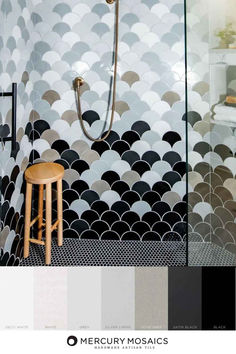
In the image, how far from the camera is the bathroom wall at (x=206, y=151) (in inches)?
47.8

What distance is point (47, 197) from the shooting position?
2100 millimetres

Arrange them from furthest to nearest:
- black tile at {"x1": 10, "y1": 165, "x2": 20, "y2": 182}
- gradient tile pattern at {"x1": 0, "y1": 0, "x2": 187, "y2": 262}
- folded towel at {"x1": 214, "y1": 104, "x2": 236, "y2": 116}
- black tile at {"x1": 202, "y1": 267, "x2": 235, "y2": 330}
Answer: gradient tile pattern at {"x1": 0, "y1": 0, "x2": 187, "y2": 262} < black tile at {"x1": 10, "y1": 165, "x2": 20, "y2": 182} < folded towel at {"x1": 214, "y1": 104, "x2": 236, "y2": 116} < black tile at {"x1": 202, "y1": 267, "x2": 235, "y2": 330}

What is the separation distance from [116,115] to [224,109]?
1.29 metres

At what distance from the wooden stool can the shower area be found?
2.8 inches

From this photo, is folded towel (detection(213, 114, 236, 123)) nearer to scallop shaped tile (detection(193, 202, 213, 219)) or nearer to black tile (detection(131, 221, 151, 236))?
scallop shaped tile (detection(193, 202, 213, 219))

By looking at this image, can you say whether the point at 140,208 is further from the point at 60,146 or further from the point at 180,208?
the point at 60,146

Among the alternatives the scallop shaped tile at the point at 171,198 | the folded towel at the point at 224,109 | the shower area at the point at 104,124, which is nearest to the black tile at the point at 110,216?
the shower area at the point at 104,124

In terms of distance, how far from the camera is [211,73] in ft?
4.06

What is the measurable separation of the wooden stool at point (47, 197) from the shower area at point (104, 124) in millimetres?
70

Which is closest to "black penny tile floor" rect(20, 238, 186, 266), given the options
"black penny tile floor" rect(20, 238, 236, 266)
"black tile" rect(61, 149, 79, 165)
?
"black penny tile floor" rect(20, 238, 236, 266)

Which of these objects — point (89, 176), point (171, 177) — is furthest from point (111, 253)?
point (171, 177)

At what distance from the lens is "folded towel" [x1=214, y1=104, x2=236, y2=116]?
1153 mm

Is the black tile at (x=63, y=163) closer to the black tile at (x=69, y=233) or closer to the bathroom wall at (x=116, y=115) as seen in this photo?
the bathroom wall at (x=116, y=115)
